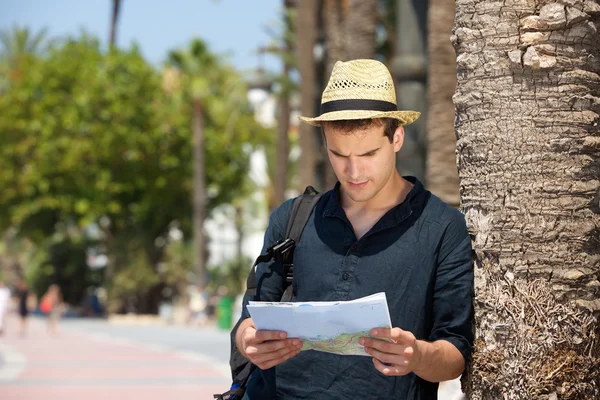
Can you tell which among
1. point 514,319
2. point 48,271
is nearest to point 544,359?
point 514,319

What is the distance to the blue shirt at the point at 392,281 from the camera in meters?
3.73

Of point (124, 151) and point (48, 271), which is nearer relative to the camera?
point (124, 151)

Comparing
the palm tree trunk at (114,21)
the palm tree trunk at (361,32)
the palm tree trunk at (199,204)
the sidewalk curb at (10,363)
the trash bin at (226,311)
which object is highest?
the palm tree trunk at (114,21)

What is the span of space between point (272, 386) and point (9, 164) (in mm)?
54466

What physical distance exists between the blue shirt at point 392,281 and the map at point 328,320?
135 mm

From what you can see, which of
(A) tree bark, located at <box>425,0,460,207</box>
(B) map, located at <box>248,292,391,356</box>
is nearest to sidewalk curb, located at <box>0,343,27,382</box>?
(A) tree bark, located at <box>425,0,460,207</box>

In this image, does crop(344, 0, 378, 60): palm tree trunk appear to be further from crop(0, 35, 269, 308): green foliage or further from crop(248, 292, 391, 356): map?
crop(0, 35, 269, 308): green foliage

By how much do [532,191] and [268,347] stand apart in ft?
3.33

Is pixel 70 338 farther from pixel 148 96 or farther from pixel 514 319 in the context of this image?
pixel 514 319

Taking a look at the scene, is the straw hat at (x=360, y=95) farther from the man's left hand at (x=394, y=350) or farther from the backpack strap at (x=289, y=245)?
the man's left hand at (x=394, y=350)

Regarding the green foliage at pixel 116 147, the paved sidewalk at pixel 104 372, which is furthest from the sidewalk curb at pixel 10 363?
the green foliage at pixel 116 147

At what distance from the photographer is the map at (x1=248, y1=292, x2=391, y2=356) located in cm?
337

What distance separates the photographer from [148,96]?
186 ft

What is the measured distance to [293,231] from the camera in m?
3.93
